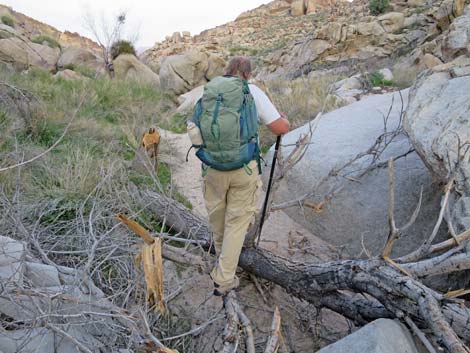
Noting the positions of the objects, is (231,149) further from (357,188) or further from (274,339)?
(357,188)

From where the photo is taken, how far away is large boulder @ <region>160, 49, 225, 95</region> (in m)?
13.6

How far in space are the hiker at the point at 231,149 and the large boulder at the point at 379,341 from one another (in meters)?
1.03

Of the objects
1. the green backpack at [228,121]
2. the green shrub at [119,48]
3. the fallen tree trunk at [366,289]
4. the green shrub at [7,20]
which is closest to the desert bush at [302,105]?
the fallen tree trunk at [366,289]

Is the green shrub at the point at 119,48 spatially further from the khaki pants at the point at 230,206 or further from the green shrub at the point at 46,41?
the khaki pants at the point at 230,206

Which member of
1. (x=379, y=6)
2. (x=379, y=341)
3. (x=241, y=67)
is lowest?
(x=379, y=341)

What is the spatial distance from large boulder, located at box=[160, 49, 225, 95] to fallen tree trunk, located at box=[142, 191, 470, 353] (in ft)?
33.9

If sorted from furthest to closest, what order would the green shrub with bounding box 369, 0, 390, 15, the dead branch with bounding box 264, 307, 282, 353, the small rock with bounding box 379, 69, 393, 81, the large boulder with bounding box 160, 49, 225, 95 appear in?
the green shrub with bounding box 369, 0, 390, 15 → the large boulder with bounding box 160, 49, 225, 95 → the small rock with bounding box 379, 69, 393, 81 → the dead branch with bounding box 264, 307, 282, 353

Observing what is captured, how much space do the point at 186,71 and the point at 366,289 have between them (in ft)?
40.3

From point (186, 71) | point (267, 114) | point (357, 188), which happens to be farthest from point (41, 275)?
point (186, 71)

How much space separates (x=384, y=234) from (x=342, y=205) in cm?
52

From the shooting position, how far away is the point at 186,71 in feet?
45.7

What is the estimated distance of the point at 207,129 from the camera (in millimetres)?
2486

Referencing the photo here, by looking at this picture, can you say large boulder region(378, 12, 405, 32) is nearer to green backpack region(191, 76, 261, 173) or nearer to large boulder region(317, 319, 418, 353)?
green backpack region(191, 76, 261, 173)

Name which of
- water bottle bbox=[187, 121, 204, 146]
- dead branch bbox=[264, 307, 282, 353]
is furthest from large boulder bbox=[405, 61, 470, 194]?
water bottle bbox=[187, 121, 204, 146]
